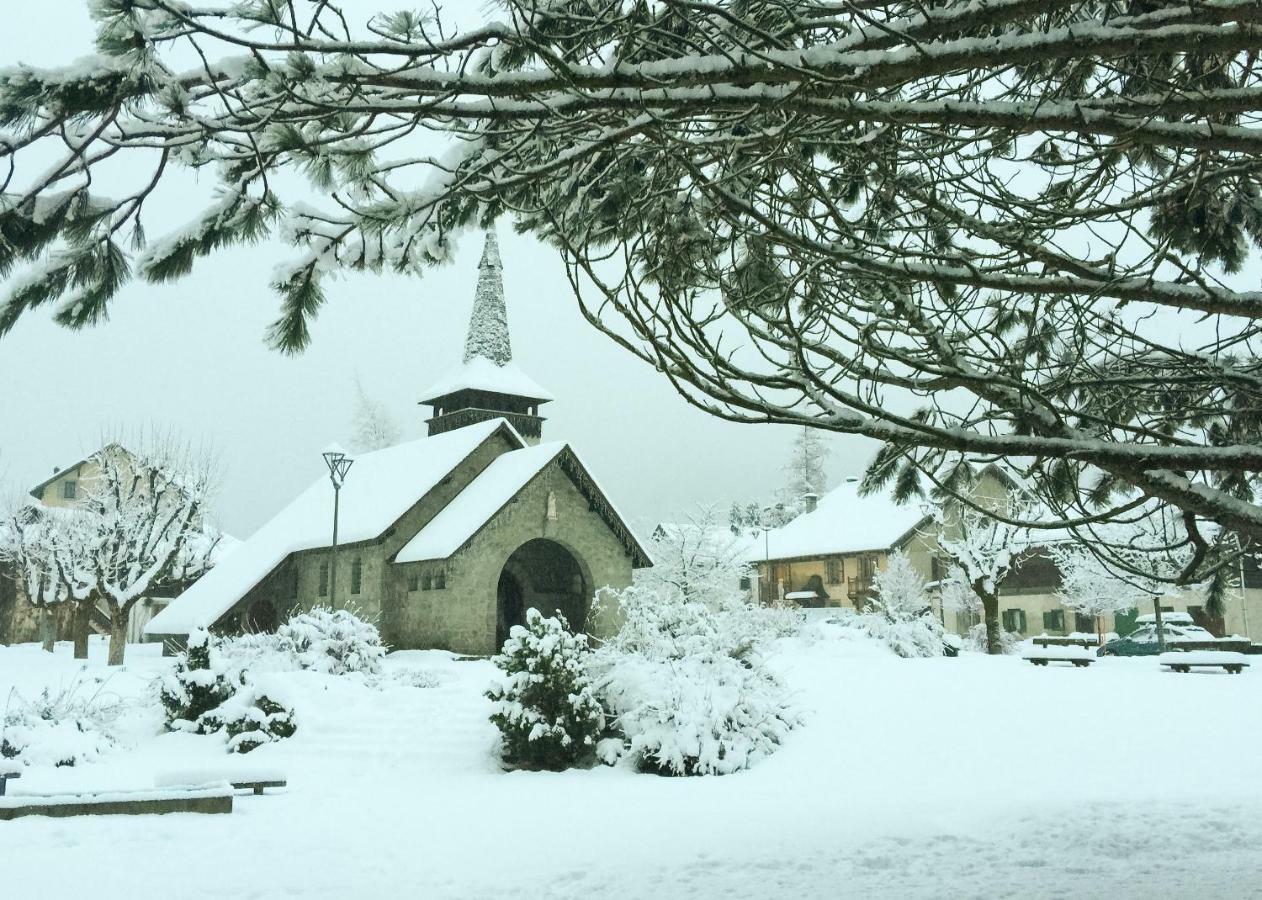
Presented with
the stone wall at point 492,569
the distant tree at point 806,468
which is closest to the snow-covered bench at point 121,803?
the stone wall at point 492,569

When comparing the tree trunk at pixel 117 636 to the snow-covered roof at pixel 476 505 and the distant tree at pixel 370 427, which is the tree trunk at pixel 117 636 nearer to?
the snow-covered roof at pixel 476 505

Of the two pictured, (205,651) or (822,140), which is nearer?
(822,140)

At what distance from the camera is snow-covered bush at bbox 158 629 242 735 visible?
15797 mm

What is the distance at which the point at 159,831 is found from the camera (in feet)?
30.0

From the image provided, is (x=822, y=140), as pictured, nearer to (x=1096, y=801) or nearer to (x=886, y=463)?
(x=886, y=463)

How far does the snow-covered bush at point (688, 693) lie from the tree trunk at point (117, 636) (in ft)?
70.1

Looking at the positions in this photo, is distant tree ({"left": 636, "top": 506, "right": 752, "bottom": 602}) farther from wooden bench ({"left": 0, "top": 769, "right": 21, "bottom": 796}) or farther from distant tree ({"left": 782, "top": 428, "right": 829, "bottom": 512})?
distant tree ({"left": 782, "top": 428, "right": 829, "bottom": 512})

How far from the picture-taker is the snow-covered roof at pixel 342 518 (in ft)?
101

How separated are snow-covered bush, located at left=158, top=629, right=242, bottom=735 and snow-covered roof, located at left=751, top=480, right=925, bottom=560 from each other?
41725 mm

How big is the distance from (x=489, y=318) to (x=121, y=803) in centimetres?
2863

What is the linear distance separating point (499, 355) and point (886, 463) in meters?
30.8

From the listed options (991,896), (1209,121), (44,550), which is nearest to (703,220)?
(1209,121)

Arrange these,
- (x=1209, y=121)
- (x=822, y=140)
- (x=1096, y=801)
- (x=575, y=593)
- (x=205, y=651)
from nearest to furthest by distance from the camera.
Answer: (x=1209, y=121) → (x=822, y=140) → (x=1096, y=801) → (x=205, y=651) → (x=575, y=593)

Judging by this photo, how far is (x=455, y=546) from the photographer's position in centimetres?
2728
